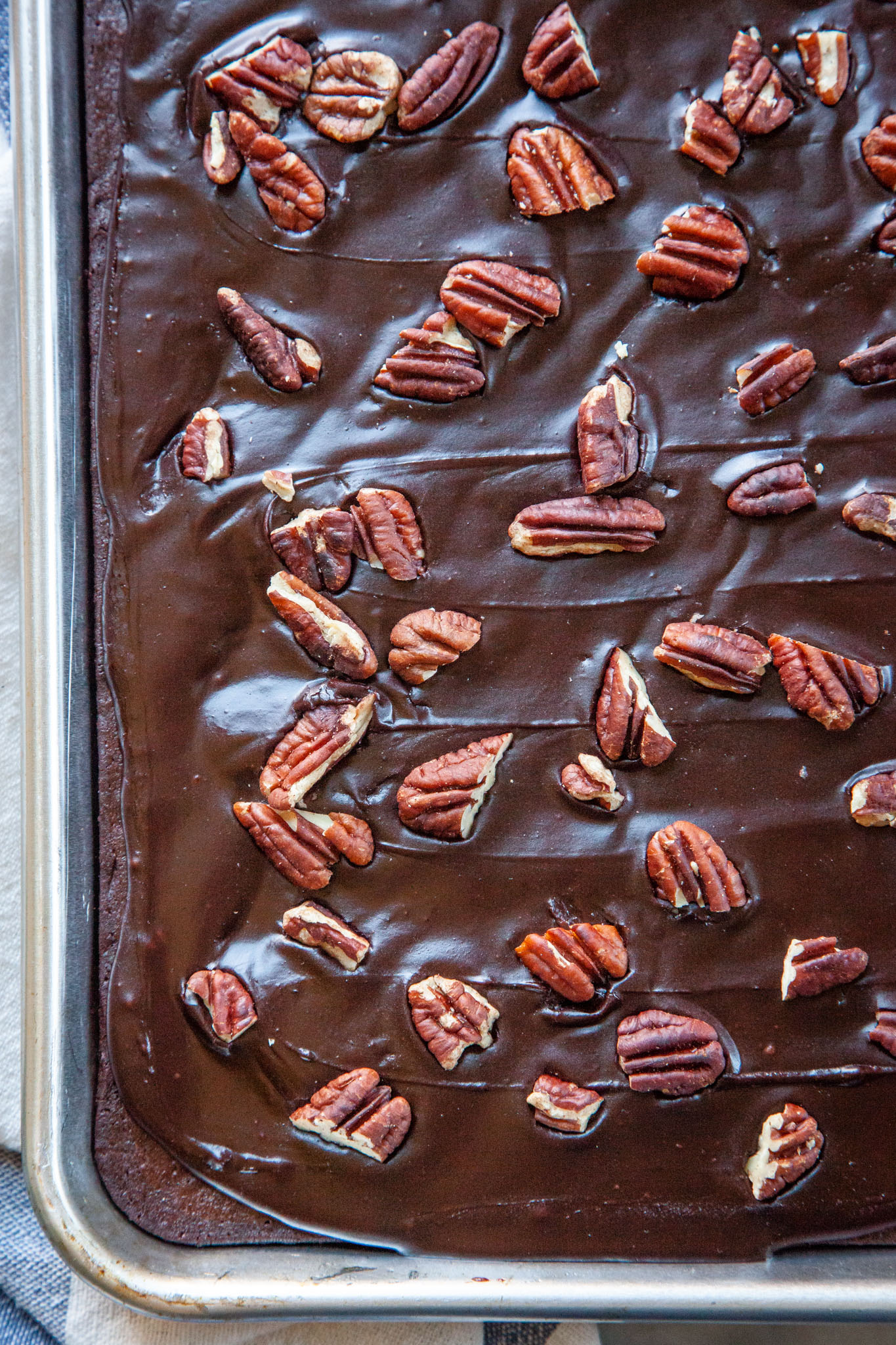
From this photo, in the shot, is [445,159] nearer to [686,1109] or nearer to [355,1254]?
[686,1109]

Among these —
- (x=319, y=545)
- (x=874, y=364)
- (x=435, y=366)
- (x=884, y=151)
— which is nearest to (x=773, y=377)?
(x=874, y=364)

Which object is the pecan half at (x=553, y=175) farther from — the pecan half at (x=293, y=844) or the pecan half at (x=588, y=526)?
the pecan half at (x=293, y=844)

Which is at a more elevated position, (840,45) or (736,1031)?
(840,45)

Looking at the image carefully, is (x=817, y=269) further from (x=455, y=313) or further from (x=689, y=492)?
(x=455, y=313)

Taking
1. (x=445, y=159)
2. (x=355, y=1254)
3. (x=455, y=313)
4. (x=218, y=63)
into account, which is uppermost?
(x=218, y=63)

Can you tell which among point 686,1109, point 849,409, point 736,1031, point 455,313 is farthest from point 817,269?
point 686,1109

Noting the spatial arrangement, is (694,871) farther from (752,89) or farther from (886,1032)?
(752,89)
